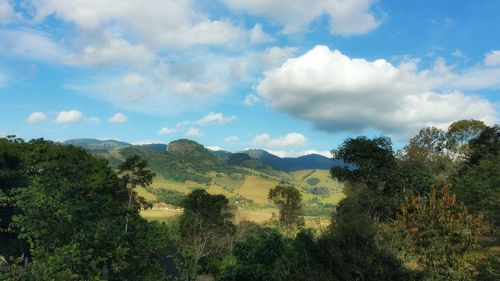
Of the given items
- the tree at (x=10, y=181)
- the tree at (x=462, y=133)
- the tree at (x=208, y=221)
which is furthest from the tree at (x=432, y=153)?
the tree at (x=10, y=181)

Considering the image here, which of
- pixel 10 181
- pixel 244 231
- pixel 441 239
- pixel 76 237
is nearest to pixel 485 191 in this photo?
pixel 441 239

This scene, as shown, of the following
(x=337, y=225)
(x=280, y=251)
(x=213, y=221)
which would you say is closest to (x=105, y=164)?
(x=213, y=221)

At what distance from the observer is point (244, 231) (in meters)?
66.6

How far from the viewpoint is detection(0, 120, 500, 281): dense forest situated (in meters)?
8.33

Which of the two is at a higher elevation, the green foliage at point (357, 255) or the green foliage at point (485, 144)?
the green foliage at point (485, 144)

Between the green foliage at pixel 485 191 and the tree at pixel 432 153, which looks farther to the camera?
the tree at pixel 432 153

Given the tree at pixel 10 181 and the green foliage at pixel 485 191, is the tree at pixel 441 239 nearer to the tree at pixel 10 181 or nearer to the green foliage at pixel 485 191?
the green foliage at pixel 485 191

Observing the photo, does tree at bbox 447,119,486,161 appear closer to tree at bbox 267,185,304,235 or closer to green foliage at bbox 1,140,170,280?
tree at bbox 267,185,304,235

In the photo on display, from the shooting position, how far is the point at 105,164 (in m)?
61.9

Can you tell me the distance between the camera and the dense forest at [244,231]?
8.33m

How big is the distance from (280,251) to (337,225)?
18299 mm

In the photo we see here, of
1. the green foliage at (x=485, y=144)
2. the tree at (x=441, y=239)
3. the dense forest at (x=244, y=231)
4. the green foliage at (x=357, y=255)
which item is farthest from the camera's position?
the green foliage at (x=485, y=144)

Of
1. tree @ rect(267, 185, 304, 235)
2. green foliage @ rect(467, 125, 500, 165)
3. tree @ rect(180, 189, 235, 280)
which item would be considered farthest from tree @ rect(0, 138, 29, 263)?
green foliage @ rect(467, 125, 500, 165)

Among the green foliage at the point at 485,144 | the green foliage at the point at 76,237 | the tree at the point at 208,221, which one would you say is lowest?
the tree at the point at 208,221
